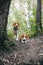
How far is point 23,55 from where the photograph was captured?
24.5ft

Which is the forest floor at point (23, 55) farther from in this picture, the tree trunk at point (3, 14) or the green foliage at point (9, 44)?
the tree trunk at point (3, 14)

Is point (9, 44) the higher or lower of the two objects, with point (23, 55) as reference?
higher

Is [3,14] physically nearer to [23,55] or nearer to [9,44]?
[9,44]

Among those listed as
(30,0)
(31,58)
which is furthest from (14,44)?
(30,0)

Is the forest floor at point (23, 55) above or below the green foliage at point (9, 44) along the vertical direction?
below

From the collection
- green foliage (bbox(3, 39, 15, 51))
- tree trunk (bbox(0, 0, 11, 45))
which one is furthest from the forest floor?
tree trunk (bbox(0, 0, 11, 45))

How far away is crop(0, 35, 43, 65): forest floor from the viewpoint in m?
7.01

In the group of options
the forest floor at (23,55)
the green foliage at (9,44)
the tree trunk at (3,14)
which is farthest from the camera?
the tree trunk at (3,14)

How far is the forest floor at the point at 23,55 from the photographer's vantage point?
276 inches

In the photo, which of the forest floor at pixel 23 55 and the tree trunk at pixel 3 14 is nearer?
the forest floor at pixel 23 55

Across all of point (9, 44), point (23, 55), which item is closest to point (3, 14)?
point (9, 44)

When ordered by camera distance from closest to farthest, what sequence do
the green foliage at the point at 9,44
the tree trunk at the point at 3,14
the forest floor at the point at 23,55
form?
the forest floor at the point at 23,55 → the green foliage at the point at 9,44 → the tree trunk at the point at 3,14

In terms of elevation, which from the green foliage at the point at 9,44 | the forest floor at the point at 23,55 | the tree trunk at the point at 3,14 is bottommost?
the forest floor at the point at 23,55

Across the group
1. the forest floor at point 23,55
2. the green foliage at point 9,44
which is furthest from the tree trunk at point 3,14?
the forest floor at point 23,55
